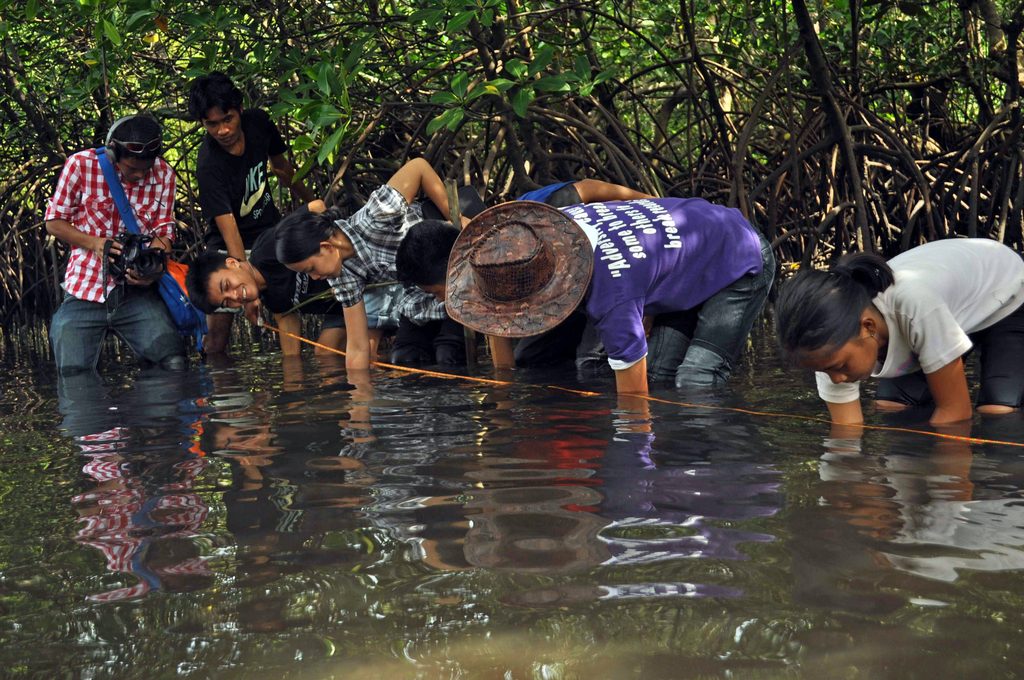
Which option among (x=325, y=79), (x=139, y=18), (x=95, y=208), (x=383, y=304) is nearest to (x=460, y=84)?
(x=325, y=79)

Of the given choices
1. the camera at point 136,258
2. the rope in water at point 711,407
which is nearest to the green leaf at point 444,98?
the rope in water at point 711,407

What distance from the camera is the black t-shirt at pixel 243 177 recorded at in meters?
4.52

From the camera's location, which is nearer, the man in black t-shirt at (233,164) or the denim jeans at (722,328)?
the denim jeans at (722,328)

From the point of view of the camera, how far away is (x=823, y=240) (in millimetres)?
5492

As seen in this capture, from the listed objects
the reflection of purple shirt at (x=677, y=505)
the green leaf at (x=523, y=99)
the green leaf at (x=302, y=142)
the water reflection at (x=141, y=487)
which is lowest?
the reflection of purple shirt at (x=677, y=505)

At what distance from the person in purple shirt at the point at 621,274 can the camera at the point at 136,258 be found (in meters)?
1.73

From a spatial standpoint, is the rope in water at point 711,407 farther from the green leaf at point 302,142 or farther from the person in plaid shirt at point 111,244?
the person in plaid shirt at point 111,244

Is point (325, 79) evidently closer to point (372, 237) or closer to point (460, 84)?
point (460, 84)

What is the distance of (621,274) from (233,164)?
2348mm

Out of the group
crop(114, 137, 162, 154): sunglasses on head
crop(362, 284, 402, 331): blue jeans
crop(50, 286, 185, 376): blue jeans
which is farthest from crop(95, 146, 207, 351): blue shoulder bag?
crop(362, 284, 402, 331): blue jeans

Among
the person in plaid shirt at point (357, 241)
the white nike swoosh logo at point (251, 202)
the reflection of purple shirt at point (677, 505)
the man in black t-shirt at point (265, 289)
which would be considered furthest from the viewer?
the white nike swoosh logo at point (251, 202)

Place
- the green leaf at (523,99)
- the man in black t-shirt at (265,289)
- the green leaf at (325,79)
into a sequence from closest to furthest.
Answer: the green leaf at (325,79) → the green leaf at (523,99) → the man in black t-shirt at (265,289)

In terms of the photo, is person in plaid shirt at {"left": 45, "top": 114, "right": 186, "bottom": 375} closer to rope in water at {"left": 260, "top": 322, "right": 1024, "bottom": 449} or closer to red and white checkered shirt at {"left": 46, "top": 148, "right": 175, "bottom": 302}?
red and white checkered shirt at {"left": 46, "top": 148, "right": 175, "bottom": 302}

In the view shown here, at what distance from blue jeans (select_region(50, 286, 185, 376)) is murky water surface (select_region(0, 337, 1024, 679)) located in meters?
1.76
